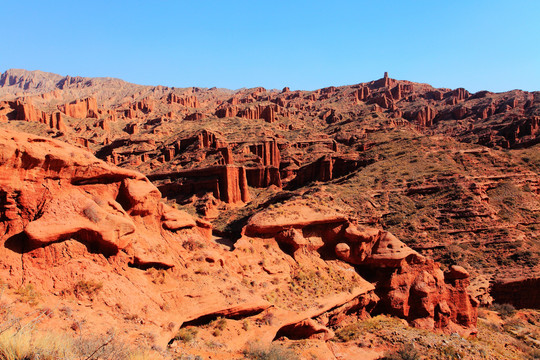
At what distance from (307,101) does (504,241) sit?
113 meters

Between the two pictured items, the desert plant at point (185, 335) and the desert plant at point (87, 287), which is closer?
the desert plant at point (87, 287)

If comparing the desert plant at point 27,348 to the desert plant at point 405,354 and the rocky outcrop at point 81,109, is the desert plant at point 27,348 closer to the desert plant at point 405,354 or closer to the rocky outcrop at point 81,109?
the desert plant at point 405,354

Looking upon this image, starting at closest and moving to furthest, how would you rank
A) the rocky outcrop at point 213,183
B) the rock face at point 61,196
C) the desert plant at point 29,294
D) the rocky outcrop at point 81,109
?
the desert plant at point 29,294
the rock face at point 61,196
the rocky outcrop at point 213,183
the rocky outcrop at point 81,109

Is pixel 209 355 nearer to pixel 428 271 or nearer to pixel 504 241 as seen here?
pixel 428 271

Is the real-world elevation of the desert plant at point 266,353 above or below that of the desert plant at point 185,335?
below

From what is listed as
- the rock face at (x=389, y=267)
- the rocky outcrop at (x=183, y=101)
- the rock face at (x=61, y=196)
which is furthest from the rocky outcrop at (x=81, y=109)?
the rock face at (x=61, y=196)

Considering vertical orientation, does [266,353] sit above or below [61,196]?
below

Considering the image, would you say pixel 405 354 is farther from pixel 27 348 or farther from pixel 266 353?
pixel 27 348

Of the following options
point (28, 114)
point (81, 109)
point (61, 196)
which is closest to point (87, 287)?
point (61, 196)

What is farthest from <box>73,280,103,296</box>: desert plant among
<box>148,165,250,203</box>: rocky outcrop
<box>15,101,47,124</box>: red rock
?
<box>15,101,47,124</box>: red rock

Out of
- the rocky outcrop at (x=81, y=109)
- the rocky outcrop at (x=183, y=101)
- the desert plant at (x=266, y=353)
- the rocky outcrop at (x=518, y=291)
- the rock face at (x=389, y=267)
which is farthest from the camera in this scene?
the rocky outcrop at (x=183, y=101)

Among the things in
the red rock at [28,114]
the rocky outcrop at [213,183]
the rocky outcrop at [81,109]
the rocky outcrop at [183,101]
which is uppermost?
the rocky outcrop at [183,101]

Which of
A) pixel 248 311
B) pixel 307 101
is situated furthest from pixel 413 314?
pixel 307 101

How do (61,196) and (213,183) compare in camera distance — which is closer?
(61,196)
